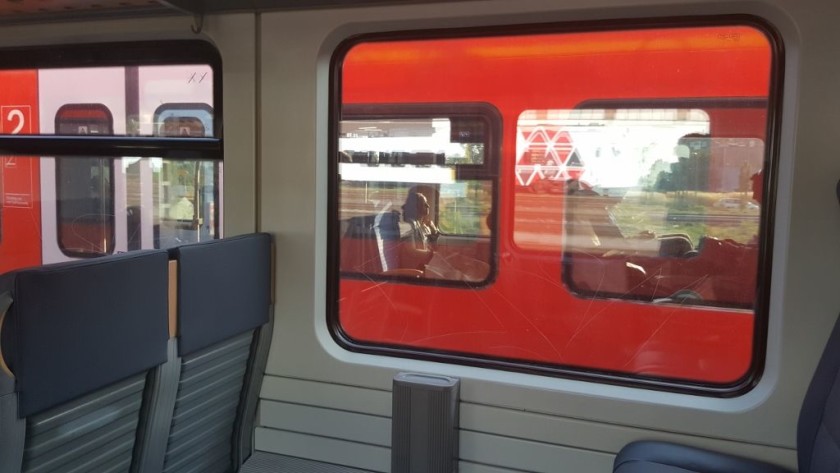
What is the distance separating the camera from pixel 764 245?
228 cm

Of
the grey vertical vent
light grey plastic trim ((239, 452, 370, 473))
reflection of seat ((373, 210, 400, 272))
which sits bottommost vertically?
light grey plastic trim ((239, 452, 370, 473))

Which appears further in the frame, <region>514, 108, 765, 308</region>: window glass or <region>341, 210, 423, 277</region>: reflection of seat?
<region>341, 210, 423, 277</region>: reflection of seat

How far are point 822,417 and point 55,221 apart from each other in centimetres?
338

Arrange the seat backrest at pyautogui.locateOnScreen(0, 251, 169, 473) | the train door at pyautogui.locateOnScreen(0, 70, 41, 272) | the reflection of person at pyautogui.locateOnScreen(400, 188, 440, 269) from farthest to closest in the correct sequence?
the train door at pyautogui.locateOnScreen(0, 70, 41, 272)
the reflection of person at pyautogui.locateOnScreen(400, 188, 440, 269)
the seat backrest at pyautogui.locateOnScreen(0, 251, 169, 473)

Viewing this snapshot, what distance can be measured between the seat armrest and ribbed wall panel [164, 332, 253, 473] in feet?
4.86

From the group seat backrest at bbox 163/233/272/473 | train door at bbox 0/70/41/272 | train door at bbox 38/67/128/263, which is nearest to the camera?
seat backrest at bbox 163/233/272/473

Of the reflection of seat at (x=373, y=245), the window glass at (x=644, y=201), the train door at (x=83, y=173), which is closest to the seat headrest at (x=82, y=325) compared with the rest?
the reflection of seat at (x=373, y=245)

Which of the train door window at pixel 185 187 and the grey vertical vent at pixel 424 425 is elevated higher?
the train door window at pixel 185 187

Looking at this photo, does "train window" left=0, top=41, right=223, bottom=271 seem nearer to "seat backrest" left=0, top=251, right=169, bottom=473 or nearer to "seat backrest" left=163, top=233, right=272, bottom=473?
"seat backrest" left=163, top=233, right=272, bottom=473

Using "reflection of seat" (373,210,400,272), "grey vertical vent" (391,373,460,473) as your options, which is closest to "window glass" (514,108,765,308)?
"reflection of seat" (373,210,400,272)

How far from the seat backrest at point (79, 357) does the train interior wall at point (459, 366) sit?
79 cm

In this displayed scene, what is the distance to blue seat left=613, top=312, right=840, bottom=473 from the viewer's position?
1895mm

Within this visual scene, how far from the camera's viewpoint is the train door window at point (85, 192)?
10.1 ft

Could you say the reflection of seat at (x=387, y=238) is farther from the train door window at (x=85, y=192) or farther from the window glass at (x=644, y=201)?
the train door window at (x=85, y=192)
